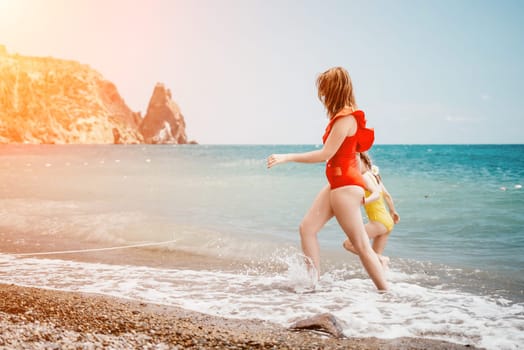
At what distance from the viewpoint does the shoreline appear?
3.42m

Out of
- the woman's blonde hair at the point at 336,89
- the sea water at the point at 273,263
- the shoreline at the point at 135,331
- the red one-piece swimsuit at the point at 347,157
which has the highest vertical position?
the woman's blonde hair at the point at 336,89

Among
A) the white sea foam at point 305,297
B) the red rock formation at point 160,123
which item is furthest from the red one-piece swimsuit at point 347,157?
the red rock formation at point 160,123

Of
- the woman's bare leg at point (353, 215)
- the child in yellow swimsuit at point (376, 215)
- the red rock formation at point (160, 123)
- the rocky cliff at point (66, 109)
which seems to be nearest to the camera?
the woman's bare leg at point (353, 215)

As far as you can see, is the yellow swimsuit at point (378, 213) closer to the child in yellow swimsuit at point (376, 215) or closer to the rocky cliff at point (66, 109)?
the child in yellow swimsuit at point (376, 215)

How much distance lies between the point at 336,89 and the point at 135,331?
9.22 ft

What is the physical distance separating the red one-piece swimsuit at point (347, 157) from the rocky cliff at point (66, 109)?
420 ft

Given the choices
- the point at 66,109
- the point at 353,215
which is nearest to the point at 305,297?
the point at 353,215

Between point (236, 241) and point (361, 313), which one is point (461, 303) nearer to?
point (361, 313)

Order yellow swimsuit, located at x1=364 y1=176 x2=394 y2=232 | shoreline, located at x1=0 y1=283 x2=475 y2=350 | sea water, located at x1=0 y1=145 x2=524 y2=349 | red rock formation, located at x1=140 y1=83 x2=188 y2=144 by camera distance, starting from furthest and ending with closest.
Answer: red rock formation, located at x1=140 y1=83 x2=188 y2=144 < yellow swimsuit, located at x1=364 y1=176 x2=394 y2=232 < sea water, located at x1=0 y1=145 x2=524 y2=349 < shoreline, located at x1=0 y1=283 x2=475 y2=350

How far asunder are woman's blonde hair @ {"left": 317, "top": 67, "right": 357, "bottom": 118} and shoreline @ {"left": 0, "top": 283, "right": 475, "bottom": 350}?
2.14m

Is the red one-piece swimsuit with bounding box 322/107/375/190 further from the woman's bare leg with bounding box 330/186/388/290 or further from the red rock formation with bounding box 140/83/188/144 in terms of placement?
the red rock formation with bounding box 140/83/188/144

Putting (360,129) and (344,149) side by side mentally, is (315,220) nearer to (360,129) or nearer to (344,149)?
(344,149)

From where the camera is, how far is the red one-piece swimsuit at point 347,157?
484 cm

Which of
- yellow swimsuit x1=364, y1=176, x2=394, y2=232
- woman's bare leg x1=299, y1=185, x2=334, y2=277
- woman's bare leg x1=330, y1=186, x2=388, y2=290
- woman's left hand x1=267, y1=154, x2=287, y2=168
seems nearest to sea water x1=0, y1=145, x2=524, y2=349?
woman's bare leg x1=299, y1=185, x2=334, y2=277
